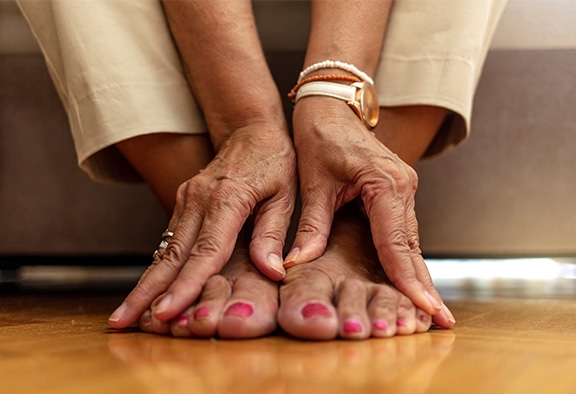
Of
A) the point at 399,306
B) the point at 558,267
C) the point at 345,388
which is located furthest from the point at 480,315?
the point at 558,267

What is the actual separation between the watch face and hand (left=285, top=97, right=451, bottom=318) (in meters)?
0.02

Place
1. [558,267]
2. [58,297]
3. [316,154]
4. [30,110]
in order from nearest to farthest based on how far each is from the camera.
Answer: [316,154]
[58,297]
[30,110]
[558,267]

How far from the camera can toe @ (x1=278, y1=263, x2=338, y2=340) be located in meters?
0.51

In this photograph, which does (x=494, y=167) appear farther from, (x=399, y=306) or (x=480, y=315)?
(x=399, y=306)

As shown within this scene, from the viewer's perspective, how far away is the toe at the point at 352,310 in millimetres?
516

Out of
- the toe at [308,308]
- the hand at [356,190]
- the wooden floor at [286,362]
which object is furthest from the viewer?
the hand at [356,190]

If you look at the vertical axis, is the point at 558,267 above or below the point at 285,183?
below

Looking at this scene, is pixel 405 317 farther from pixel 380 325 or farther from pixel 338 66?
pixel 338 66

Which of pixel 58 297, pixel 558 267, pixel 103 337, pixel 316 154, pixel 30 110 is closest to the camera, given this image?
pixel 103 337

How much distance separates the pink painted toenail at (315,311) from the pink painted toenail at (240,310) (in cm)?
4

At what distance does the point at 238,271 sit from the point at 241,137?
173 millimetres

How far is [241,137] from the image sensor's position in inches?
28.7

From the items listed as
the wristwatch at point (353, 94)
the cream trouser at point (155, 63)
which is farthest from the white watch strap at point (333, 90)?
the cream trouser at point (155, 63)

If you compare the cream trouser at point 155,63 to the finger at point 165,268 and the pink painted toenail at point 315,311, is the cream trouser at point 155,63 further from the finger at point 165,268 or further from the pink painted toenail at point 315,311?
the pink painted toenail at point 315,311
